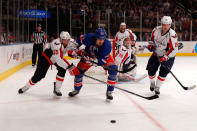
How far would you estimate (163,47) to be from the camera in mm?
3797

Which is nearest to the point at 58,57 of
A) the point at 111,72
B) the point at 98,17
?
the point at 111,72

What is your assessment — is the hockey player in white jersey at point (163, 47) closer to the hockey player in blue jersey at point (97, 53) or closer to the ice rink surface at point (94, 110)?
the ice rink surface at point (94, 110)

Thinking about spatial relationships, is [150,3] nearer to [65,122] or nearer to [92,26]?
[92,26]

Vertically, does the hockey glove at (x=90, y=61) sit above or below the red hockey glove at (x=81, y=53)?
below

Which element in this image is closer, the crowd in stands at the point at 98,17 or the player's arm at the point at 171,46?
the player's arm at the point at 171,46

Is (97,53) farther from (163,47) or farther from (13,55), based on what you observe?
(13,55)

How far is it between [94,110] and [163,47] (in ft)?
4.81

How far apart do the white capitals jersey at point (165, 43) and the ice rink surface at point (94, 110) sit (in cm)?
68

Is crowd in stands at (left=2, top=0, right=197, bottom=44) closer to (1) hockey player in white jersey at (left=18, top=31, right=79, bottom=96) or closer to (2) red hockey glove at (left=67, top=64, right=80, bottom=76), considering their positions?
(1) hockey player in white jersey at (left=18, top=31, right=79, bottom=96)

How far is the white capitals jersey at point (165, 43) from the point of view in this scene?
3.63m

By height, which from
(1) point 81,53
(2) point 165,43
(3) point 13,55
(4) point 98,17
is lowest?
(3) point 13,55

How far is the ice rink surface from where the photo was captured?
8.54 feet

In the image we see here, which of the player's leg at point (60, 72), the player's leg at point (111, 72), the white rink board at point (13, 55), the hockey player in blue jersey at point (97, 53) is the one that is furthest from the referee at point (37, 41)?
the player's leg at point (111, 72)

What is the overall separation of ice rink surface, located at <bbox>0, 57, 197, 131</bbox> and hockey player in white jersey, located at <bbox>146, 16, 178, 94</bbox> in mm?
409
